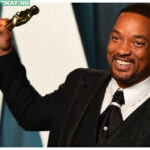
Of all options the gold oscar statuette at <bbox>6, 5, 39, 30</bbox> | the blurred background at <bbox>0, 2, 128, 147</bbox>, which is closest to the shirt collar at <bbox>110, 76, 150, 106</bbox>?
the gold oscar statuette at <bbox>6, 5, 39, 30</bbox>

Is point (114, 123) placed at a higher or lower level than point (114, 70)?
lower

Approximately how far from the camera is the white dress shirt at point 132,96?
1106 millimetres

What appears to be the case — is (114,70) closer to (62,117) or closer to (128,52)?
(128,52)

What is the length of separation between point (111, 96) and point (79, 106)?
3.2 inches

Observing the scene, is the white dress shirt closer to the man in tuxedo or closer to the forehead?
the man in tuxedo

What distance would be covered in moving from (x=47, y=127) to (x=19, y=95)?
0.11 meters

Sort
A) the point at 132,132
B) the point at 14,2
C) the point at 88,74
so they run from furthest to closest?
the point at 14,2, the point at 88,74, the point at 132,132

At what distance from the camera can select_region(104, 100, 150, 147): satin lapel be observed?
105cm

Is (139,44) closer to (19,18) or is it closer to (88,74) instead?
(88,74)

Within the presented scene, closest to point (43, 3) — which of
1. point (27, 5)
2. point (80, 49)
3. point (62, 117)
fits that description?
point (27, 5)

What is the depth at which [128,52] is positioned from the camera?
3.60 ft

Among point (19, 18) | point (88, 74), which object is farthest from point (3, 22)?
point (88, 74)

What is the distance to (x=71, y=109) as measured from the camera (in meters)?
1.14

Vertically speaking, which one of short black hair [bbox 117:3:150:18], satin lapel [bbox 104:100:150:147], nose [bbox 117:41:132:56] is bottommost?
satin lapel [bbox 104:100:150:147]
